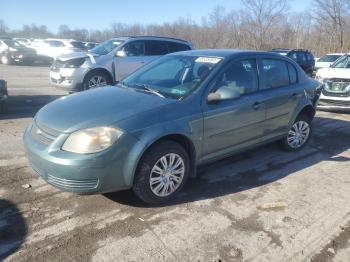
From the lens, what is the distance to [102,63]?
9891mm

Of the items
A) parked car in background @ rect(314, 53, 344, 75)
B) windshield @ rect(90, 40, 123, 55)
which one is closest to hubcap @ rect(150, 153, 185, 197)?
windshield @ rect(90, 40, 123, 55)

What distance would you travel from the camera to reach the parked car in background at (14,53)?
72.3 feet

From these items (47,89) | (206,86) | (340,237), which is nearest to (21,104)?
(47,89)

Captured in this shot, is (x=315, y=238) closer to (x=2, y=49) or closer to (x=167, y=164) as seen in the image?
(x=167, y=164)

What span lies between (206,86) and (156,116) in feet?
2.71

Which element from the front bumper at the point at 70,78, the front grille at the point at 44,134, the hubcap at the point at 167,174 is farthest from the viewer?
the front bumper at the point at 70,78

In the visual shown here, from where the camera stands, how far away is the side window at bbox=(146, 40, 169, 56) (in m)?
10.9

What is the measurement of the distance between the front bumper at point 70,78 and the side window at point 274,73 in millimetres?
5899

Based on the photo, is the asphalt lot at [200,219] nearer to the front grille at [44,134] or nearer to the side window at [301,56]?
the front grille at [44,134]

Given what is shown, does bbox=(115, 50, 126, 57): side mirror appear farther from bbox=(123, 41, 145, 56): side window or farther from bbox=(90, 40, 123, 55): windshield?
bbox=(90, 40, 123, 55): windshield

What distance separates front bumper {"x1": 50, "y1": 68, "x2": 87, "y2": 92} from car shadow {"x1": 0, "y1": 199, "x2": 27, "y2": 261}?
6231 millimetres

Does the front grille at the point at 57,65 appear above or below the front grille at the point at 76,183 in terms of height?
above

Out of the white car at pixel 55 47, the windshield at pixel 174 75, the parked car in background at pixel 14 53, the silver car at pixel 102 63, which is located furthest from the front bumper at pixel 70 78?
the white car at pixel 55 47

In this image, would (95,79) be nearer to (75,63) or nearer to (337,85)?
(75,63)
